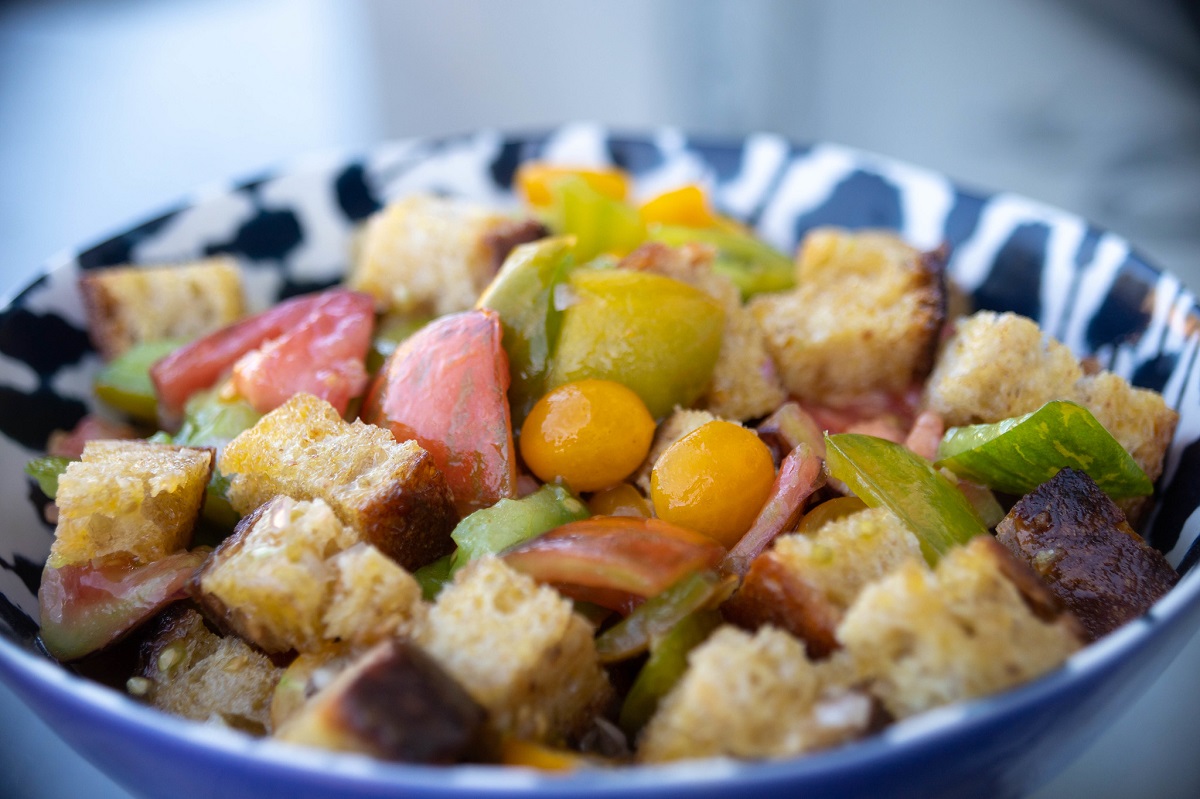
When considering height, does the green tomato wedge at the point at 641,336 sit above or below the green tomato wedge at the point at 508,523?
above

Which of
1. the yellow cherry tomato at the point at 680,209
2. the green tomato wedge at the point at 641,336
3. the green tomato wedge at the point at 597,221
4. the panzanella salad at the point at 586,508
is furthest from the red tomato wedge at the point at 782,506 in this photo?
the yellow cherry tomato at the point at 680,209

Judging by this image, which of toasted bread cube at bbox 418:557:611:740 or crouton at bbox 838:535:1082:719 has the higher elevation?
crouton at bbox 838:535:1082:719

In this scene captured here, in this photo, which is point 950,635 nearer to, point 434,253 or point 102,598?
point 102,598

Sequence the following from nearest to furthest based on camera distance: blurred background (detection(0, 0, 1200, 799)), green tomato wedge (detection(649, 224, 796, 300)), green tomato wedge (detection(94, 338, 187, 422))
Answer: green tomato wedge (detection(94, 338, 187, 422)) → green tomato wedge (detection(649, 224, 796, 300)) → blurred background (detection(0, 0, 1200, 799))

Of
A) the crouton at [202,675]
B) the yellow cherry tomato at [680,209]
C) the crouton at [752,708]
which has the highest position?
the yellow cherry tomato at [680,209]

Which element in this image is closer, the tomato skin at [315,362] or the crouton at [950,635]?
the crouton at [950,635]

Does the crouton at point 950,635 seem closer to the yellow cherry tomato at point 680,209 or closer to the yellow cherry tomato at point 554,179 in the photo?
the yellow cherry tomato at point 680,209

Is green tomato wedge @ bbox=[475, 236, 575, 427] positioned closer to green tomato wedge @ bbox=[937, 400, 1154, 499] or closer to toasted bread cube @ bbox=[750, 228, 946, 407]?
toasted bread cube @ bbox=[750, 228, 946, 407]

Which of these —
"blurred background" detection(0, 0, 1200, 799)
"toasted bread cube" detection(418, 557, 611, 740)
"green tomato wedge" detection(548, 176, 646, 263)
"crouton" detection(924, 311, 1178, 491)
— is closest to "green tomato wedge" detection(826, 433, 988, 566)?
"crouton" detection(924, 311, 1178, 491)

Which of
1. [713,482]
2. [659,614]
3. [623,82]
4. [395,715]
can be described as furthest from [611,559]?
[623,82]
